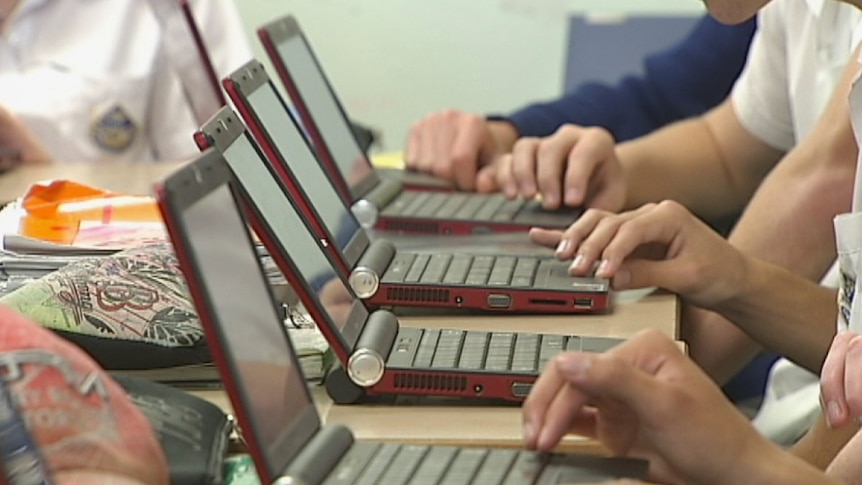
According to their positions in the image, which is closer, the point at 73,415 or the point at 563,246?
the point at 73,415

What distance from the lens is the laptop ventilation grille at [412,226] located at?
Answer: 1560 mm

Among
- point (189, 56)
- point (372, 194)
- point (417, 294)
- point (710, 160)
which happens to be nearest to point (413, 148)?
point (372, 194)

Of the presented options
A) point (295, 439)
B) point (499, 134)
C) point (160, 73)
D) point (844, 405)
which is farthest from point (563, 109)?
point (295, 439)

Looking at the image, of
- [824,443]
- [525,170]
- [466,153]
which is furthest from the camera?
[466,153]

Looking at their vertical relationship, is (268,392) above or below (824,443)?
above

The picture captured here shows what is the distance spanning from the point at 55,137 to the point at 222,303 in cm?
146

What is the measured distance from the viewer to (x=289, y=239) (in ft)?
3.63

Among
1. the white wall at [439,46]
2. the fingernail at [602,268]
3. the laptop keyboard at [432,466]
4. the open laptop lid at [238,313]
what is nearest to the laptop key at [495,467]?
the laptop keyboard at [432,466]

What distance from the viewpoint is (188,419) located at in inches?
38.1

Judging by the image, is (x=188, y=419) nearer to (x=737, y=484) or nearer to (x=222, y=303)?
(x=222, y=303)

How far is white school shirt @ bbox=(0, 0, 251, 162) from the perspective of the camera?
2238 millimetres

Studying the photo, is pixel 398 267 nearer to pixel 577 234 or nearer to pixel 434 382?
pixel 577 234

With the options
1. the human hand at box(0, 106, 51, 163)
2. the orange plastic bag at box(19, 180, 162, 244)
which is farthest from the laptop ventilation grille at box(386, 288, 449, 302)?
the human hand at box(0, 106, 51, 163)

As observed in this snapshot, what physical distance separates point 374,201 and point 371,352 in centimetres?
53
